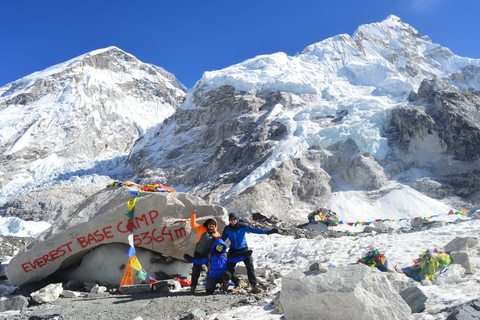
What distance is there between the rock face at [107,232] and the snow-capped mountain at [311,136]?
2087 centimetres

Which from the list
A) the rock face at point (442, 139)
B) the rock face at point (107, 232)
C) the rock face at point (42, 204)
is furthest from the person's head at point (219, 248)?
the rock face at point (42, 204)

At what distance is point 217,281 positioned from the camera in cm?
546

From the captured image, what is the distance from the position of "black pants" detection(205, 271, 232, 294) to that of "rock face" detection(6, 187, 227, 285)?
1.69 metres

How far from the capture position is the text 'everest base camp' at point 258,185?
468cm

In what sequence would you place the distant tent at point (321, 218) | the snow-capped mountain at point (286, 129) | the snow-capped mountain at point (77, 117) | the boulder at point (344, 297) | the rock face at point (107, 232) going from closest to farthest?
1. the boulder at point (344, 297)
2. the rock face at point (107, 232)
3. the distant tent at point (321, 218)
4. the snow-capped mountain at point (286, 129)
5. the snow-capped mountain at point (77, 117)

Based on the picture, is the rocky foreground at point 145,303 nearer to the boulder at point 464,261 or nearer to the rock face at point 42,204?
the boulder at point 464,261

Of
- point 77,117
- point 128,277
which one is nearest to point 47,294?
point 128,277

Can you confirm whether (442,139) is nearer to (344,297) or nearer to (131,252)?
(131,252)

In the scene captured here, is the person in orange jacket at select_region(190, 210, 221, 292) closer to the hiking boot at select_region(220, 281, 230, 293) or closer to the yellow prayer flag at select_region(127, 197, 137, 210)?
the hiking boot at select_region(220, 281, 230, 293)

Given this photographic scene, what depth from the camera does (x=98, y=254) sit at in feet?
23.1

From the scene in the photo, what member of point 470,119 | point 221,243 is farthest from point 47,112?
point 221,243

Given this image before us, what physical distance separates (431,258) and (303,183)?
92.7 ft

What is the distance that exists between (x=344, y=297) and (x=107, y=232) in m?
5.21

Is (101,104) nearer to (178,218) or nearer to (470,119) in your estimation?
(470,119)
